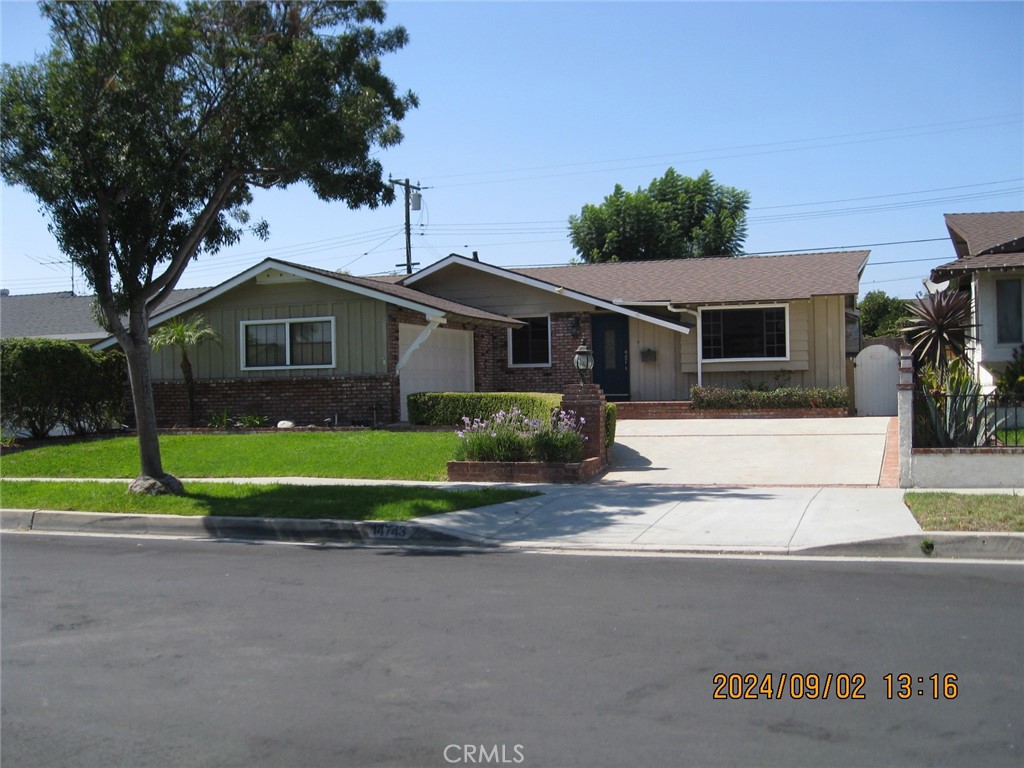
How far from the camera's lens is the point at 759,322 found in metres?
23.8

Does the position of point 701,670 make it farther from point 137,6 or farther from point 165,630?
point 137,6

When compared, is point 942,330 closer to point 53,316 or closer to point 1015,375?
point 1015,375

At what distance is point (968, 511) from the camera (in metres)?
10.2

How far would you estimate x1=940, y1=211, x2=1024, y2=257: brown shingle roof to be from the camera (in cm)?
2061

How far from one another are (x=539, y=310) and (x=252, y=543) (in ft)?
51.6

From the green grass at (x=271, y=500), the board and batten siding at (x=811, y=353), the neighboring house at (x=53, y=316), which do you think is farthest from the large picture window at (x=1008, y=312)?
the neighboring house at (x=53, y=316)

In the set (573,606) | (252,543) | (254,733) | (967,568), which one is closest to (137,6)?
(252,543)

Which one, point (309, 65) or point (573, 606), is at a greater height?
point (309, 65)

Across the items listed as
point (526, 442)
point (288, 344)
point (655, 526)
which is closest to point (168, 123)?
point (526, 442)

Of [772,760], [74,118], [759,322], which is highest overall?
[74,118]

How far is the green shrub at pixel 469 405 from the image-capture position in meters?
18.1

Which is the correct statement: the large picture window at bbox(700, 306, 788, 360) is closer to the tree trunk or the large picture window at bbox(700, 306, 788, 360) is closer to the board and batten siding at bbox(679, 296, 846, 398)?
the board and batten siding at bbox(679, 296, 846, 398)

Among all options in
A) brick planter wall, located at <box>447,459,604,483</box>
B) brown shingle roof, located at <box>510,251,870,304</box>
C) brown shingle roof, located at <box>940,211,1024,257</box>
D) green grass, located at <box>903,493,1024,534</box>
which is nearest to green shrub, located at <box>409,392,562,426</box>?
brick planter wall, located at <box>447,459,604,483</box>

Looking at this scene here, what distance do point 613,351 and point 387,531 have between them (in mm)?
15144
